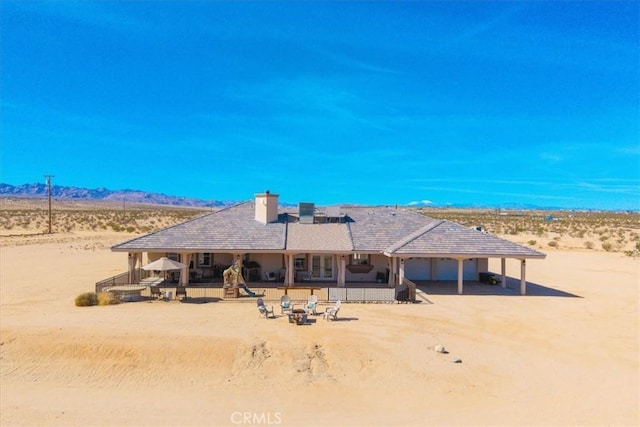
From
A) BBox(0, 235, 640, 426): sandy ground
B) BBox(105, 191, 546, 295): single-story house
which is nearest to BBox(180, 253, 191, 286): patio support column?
BBox(105, 191, 546, 295): single-story house

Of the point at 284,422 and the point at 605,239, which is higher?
the point at 605,239

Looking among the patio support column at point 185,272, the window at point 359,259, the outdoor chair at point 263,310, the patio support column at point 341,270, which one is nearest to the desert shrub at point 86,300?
the patio support column at point 185,272

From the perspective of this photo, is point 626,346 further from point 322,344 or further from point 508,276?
point 508,276

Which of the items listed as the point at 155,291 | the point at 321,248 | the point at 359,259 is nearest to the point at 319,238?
the point at 321,248

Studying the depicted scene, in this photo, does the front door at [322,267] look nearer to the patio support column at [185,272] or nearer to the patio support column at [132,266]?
the patio support column at [185,272]

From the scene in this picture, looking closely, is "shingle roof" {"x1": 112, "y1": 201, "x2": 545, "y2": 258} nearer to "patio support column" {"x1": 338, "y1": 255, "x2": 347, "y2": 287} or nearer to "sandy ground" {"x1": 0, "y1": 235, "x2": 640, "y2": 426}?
"patio support column" {"x1": 338, "y1": 255, "x2": 347, "y2": 287}

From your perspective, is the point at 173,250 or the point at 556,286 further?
A: the point at 556,286

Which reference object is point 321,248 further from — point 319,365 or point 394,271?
point 319,365

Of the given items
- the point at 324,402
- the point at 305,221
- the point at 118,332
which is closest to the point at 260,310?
the point at 118,332
